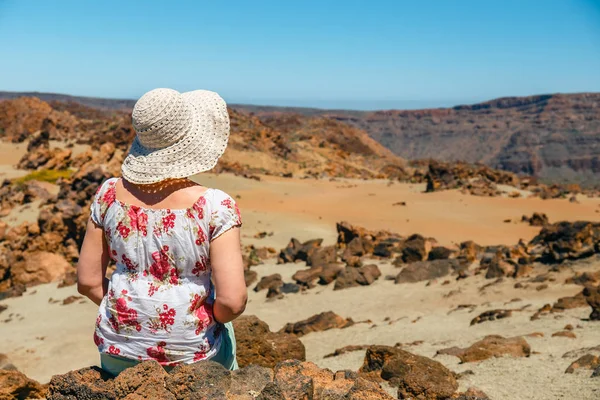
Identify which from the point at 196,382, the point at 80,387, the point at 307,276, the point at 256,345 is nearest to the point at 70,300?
the point at 307,276

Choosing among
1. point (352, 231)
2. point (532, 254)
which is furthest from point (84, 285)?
point (352, 231)

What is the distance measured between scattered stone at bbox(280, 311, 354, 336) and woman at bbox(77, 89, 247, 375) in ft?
16.6

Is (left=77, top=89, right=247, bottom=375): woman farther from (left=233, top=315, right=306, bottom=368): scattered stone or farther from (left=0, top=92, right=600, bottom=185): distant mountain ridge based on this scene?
(left=0, top=92, right=600, bottom=185): distant mountain ridge

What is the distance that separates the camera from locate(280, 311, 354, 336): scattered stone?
7.77m

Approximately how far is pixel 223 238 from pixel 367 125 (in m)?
167

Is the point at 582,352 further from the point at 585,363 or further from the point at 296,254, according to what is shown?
the point at 296,254

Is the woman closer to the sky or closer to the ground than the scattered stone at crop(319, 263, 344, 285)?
closer to the sky

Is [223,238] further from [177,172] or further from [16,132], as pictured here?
[16,132]

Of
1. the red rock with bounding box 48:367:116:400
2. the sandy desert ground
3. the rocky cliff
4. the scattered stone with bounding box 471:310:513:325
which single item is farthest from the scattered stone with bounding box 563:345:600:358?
the rocky cliff

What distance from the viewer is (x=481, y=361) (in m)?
5.36

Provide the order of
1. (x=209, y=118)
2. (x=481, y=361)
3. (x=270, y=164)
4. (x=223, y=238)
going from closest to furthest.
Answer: (x=223, y=238) < (x=209, y=118) < (x=481, y=361) < (x=270, y=164)

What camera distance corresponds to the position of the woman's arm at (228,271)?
8.32ft

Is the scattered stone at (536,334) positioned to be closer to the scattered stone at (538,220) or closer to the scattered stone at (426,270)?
the scattered stone at (426,270)

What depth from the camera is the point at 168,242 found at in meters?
2.58
